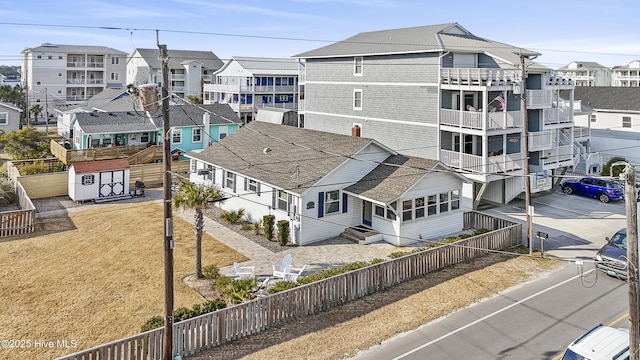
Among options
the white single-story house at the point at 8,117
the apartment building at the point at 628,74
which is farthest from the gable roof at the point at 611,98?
the white single-story house at the point at 8,117

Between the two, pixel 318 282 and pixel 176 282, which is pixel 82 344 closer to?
pixel 176 282

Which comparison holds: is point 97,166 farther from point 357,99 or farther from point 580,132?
point 580,132

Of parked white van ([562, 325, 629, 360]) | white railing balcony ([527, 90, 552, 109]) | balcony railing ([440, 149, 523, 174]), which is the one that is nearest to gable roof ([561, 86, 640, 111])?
white railing balcony ([527, 90, 552, 109])

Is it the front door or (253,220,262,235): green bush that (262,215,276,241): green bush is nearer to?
(253,220,262,235): green bush

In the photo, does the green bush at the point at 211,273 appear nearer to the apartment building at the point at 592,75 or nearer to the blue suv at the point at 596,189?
the blue suv at the point at 596,189

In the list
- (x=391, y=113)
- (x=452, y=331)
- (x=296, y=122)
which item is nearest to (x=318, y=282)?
(x=452, y=331)

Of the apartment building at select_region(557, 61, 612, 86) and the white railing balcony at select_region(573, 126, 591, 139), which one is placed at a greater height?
the apartment building at select_region(557, 61, 612, 86)

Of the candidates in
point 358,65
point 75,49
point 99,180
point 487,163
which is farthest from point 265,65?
point 487,163
